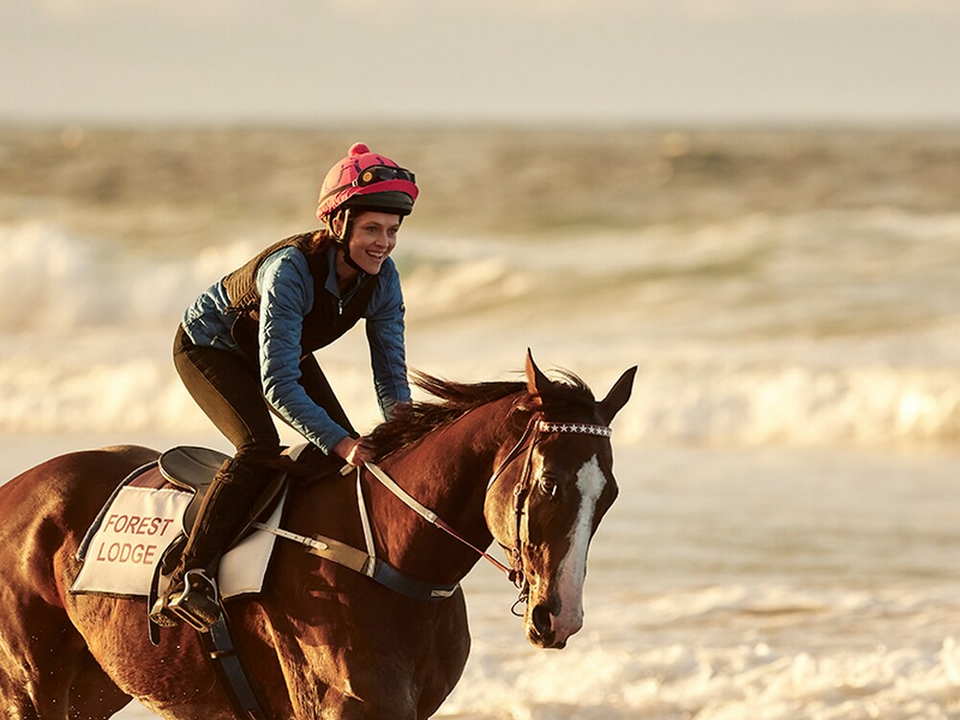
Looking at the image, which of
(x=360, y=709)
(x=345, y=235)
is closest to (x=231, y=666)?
(x=360, y=709)

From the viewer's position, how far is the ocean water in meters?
7.91

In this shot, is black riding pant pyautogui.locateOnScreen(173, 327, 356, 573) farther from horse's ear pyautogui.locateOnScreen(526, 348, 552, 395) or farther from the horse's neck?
horse's ear pyautogui.locateOnScreen(526, 348, 552, 395)

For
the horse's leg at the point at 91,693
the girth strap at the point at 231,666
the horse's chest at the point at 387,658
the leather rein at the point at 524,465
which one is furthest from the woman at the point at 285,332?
the horse's leg at the point at 91,693

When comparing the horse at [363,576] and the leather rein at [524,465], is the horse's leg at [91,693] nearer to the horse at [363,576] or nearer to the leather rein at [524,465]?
the horse at [363,576]

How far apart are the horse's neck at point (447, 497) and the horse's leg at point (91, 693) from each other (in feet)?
4.06

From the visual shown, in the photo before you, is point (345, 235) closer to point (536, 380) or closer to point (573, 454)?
point (536, 380)

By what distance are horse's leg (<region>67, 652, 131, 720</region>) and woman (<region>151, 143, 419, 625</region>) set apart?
63cm

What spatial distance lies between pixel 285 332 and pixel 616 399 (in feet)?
2.97

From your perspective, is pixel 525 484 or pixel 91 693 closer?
pixel 525 484

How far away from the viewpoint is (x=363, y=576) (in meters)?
4.59

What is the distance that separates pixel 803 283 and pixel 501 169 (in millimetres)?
16632

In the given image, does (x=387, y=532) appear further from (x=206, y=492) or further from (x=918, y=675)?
(x=918, y=675)

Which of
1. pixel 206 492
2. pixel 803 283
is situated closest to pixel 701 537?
pixel 206 492

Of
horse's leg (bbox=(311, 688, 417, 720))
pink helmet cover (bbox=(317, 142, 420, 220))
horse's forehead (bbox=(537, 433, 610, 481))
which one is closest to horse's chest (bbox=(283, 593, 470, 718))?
horse's leg (bbox=(311, 688, 417, 720))
